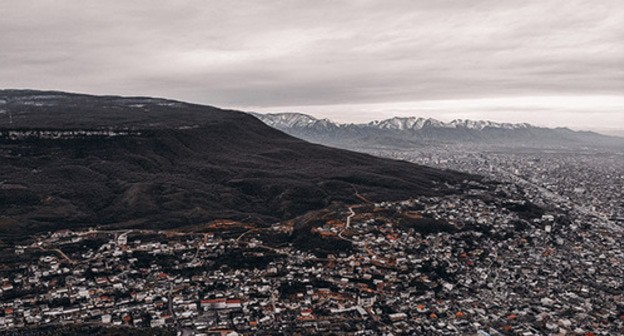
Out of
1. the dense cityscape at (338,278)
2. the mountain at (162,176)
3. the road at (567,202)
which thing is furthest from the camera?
the road at (567,202)

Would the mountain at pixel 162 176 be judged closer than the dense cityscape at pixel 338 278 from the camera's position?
No

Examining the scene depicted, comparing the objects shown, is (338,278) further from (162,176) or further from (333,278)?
(162,176)

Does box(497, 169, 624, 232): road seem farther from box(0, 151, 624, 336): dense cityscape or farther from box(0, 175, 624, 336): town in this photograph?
box(0, 175, 624, 336): town

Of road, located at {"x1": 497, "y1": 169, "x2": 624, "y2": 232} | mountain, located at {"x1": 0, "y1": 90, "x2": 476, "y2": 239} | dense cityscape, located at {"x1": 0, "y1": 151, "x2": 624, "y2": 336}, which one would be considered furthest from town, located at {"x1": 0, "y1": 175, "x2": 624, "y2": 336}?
mountain, located at {"x1": 0, "y1": 90, "x2": 476, "y2": 239}

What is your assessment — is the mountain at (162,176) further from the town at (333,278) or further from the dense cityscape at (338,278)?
the town at (333,278)

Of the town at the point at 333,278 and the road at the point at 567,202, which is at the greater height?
the road at the point at 567,202

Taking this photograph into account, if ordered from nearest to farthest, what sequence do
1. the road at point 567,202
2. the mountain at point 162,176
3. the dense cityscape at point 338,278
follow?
the dense cityscape at point 338,278 < the mountain at point 162,176 < the road at point 567,202

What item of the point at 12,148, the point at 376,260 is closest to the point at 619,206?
the point at 376,260

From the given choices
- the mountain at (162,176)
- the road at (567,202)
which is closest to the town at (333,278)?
the road at (567,202)
